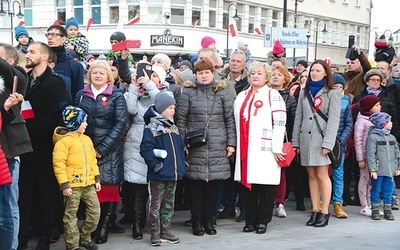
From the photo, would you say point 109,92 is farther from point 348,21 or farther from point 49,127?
point 348,21

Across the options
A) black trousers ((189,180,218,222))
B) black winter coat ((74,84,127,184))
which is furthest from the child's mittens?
black trousers ((189,180,218,222))

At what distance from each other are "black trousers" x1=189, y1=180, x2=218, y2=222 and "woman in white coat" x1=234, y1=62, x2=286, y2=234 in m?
0.40

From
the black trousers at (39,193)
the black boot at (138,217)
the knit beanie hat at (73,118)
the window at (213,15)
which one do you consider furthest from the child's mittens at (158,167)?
the window at (213,15)

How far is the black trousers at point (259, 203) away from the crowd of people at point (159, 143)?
0.05 feet

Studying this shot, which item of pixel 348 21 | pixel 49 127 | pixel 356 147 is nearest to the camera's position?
pixel 49 127

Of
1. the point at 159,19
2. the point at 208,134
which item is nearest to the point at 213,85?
the point at 208,134

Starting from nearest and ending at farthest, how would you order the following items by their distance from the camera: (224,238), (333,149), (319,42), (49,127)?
1. (49,127)
2. (224,238)
3. (333,149)
4. (319,42)

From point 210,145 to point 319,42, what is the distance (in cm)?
4173

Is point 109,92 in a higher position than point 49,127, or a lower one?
higher

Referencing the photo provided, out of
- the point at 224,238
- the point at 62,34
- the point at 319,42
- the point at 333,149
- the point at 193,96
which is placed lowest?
the point at 224,238

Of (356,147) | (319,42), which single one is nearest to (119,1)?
(319,42)

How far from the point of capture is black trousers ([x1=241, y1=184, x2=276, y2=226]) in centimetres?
651

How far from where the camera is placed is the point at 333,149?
675cm

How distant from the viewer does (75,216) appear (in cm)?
547
